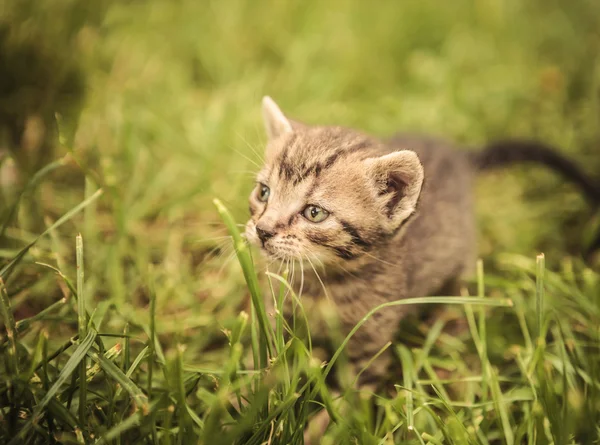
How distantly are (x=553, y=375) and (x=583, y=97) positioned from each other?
97.7 inches

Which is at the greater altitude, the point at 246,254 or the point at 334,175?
the point at 334,175

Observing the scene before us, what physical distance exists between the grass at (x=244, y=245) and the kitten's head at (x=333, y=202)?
17 cm

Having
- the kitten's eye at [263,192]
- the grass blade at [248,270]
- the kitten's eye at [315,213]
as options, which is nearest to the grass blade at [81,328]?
the grass blade at [248,270]

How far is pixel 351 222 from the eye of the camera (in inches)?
65.5

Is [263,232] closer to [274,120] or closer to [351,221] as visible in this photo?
[351,221]

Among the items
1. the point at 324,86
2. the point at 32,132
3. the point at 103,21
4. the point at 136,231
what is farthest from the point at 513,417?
the point at 103,21

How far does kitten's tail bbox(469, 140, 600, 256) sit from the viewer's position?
2.52 meters

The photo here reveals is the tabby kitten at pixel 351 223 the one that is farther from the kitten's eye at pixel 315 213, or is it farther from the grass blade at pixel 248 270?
the grass blade at pixel 248 270

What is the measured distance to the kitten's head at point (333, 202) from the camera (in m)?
1.63

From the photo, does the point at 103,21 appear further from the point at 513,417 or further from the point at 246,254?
the point at 513,417

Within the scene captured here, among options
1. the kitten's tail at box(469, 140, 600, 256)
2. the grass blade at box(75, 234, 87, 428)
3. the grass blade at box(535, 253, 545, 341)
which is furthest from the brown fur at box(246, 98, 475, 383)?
the kitten's tail at box(469, 140, 600, 256)

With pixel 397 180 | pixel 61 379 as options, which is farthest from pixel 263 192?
pixel 61 379

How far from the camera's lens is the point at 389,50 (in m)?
4.00

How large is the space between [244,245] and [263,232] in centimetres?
20
